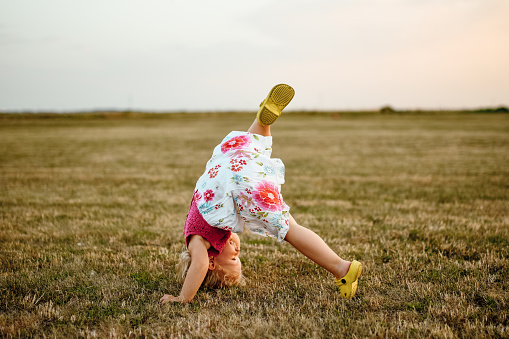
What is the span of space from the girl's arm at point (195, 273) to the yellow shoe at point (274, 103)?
133cm

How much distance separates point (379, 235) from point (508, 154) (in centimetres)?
1271

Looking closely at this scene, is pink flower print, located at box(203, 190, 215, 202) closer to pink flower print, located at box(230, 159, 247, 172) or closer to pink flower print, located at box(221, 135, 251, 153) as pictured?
pink flower print, located at box(230, 159, 247, 172)

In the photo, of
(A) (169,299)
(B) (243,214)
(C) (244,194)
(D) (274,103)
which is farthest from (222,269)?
(D) (274,103)

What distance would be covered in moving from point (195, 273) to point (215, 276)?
0.40 metres

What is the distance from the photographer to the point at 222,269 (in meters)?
3.72

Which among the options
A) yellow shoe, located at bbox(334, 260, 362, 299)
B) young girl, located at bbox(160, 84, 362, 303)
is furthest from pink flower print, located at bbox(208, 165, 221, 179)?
yellow shoe, located at bbox(334, 260, 362, 299)

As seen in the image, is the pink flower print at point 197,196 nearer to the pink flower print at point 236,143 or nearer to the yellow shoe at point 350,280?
the pink flower print at point 236,143

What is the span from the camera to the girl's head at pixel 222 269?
3.71 meters

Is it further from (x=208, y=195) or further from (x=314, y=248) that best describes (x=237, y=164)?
(x=314, y=248)

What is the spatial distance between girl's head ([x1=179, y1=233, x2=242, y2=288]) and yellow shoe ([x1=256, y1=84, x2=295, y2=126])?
129 centimetres

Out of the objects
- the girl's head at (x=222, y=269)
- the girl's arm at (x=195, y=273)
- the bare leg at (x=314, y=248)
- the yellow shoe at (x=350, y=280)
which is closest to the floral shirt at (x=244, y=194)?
the bare leg at (x=314, y=248)

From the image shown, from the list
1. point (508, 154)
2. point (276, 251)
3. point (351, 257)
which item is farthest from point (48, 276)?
point (508, 154)

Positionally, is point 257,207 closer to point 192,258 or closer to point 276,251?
point 192,258

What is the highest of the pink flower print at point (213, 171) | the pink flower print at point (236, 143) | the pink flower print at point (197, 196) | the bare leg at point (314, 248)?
the pink flower print at point (236, 143)
